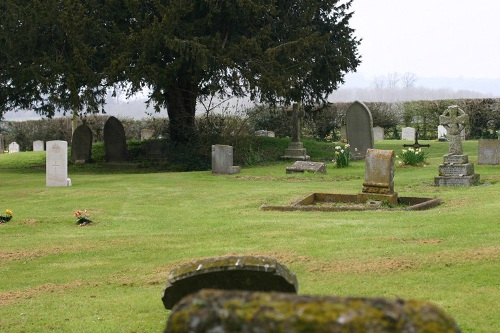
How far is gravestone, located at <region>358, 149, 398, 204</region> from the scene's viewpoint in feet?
52.5

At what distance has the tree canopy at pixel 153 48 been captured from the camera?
27.3 meters

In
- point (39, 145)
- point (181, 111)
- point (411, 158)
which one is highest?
point (181, 111)

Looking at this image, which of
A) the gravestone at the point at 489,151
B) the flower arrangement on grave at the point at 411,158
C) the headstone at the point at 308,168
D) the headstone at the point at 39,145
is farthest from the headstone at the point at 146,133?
the gravestone at the point at 489,151

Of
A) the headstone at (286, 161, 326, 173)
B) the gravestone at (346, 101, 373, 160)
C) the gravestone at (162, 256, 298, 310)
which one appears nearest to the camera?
the gravestone at (162, 256, 298, 310)

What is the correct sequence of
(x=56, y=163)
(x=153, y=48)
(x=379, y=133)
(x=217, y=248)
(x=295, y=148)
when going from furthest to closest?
(x=379, y=133) → (x=295, y=148) → (x=153, y=48) → (x=56, y=163) → (x=217, y=248)

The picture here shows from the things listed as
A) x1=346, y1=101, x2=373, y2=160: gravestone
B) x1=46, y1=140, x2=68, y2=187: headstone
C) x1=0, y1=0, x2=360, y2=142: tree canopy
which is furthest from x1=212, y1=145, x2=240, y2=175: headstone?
x1=346, y1=101, x2=373, y2=160: gravestone

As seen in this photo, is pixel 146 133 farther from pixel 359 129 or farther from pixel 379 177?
pixel 379 177

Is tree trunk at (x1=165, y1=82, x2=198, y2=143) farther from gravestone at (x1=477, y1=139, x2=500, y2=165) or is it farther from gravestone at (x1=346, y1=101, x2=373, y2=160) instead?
gravestone at (x1=477, y1=139, x2=500, y2=165)

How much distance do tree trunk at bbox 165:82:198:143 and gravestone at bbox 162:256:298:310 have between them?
26748 mm

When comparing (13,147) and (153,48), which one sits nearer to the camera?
(153,48)

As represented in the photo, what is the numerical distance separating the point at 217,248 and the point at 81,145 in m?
24.1

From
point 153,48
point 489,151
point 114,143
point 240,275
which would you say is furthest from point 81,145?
point 240,275

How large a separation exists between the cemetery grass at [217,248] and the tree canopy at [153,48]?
8.70m

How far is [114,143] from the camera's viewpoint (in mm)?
33156
